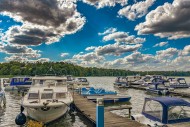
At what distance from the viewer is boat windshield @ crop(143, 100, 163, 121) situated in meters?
15.2

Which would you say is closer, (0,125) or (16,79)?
(0,125)

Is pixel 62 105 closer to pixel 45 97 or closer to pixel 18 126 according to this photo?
pixel 45 97

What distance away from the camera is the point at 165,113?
14578 millimetres

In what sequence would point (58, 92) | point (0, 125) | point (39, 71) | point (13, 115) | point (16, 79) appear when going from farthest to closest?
point (39, 71) < point (16, 79) < point (13, 115) < point (58, 92) < point (0, 125)

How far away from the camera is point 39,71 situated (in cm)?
15188

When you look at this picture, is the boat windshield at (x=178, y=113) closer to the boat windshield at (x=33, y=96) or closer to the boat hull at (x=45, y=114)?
the boat hull at (x=45, y=114)

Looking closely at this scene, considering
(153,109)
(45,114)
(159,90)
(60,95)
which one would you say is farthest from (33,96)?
(159,90)

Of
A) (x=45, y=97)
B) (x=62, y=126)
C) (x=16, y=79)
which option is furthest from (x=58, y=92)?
(x=16, y=79)

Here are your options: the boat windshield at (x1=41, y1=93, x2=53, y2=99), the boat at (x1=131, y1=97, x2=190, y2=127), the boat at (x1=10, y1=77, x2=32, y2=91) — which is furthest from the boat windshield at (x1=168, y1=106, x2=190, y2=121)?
the boat at (x1=10, y1=77, x2=32, y2=91)

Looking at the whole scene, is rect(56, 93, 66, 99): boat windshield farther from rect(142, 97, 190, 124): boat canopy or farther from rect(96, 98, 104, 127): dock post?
rect(142, 97, 190, 124): boat canopy

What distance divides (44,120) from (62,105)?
2.13 m

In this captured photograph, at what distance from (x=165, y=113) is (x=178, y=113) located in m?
1.04

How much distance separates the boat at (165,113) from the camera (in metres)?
14.4

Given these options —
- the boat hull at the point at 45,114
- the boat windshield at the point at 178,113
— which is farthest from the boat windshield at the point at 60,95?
the boat windshield at the point at 178,113
